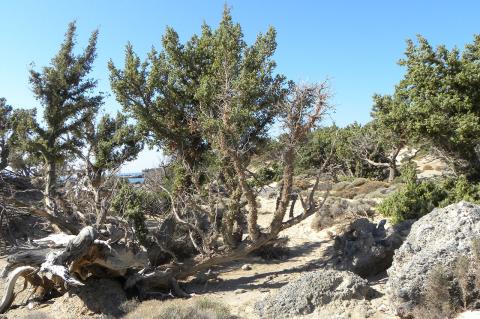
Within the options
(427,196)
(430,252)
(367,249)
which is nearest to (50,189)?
(367,249)

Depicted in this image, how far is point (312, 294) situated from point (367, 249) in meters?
3.06

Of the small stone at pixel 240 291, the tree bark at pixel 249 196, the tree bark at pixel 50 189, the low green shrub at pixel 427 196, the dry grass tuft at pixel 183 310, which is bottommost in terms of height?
the small stone at pixel 240 291

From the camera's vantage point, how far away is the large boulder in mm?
7035

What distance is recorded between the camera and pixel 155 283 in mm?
9703

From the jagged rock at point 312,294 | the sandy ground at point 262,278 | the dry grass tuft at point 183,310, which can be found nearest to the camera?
the dry grass tuft at point 183,310

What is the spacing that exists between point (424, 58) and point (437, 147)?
3.31 m

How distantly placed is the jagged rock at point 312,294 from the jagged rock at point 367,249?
6.20 feet

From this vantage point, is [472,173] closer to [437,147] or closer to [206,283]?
[437,147]

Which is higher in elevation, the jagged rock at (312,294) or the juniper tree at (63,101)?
the juniper tree at (63,101)

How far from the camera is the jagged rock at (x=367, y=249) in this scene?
10211 millimetres

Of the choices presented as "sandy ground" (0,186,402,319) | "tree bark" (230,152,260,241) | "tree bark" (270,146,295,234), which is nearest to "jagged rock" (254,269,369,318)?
"sandy ground" (0,186,402,319)

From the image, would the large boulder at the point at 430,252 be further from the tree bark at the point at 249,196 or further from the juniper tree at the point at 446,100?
the juniper tree at the point at 446,100

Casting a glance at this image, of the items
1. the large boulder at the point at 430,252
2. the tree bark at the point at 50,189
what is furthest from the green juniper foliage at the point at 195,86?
the large boulder at the point at 430,252

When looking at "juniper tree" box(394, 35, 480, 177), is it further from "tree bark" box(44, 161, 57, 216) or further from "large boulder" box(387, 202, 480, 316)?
"tree bark" box(44, 161, 57, 216)
